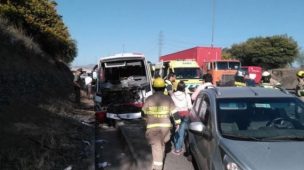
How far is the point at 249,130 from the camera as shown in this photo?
19.4 feet

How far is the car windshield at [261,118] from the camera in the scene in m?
5.77

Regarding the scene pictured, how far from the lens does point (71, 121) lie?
1327 cm

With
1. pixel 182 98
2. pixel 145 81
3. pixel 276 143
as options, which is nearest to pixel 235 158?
pixel 276 143

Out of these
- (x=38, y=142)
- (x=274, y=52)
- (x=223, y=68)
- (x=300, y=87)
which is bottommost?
(x=38, y=142)

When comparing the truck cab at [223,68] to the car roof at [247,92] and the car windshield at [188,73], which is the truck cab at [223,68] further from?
the car roof at [247,92]

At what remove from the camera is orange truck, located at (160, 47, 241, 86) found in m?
29.4

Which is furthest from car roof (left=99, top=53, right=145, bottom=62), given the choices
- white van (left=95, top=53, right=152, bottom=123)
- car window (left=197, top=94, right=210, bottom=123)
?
car window (left=197, top=94, right=210, bottom=123)

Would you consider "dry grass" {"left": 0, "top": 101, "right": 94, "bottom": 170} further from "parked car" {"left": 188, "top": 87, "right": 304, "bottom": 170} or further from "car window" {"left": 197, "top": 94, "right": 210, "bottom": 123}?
"parked car" {"left": 188, "top": 87, "right": 304, "bottom": 170}

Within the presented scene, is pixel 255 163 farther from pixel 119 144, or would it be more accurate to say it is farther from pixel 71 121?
pixel 71 121

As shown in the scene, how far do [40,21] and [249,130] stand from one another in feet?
84.9

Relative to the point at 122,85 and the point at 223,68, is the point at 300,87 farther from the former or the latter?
the point at 223,68

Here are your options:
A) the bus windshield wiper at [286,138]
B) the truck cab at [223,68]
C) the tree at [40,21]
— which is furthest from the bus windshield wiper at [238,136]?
the truck cab at [223,68]

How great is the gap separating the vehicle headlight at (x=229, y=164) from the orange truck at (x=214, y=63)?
1931 cm

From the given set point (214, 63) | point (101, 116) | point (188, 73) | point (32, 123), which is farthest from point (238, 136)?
point (214, 63)
